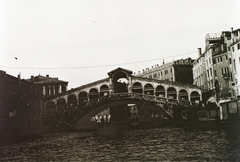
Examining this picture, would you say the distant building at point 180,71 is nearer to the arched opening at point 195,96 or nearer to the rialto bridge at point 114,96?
the rialto bridge at point 114,96

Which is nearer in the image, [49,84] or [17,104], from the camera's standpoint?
[17,104]

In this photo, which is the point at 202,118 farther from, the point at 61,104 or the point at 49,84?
the point at 49,84

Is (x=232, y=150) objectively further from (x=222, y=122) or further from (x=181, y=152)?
(x=222, y=122)

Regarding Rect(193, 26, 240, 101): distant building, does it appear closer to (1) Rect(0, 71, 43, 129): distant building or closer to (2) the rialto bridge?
(2) the rialto bridge

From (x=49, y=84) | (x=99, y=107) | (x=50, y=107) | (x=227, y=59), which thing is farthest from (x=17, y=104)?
(x=227, y=59)

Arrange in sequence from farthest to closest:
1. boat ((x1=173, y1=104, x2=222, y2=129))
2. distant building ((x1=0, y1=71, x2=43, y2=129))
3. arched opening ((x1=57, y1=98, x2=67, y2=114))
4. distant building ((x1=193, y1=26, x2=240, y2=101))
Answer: arched opening ((x1=57, y1=98, x2=67, y2=114)) → distant building ((x1=0, y1=71, x2=43, y2=129)) → boat ((x1=173, y1=104, x2=222, y2=129)) → distant building ((x1=193, y1=26, x2=240, y2=101))

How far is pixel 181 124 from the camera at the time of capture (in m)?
28.2

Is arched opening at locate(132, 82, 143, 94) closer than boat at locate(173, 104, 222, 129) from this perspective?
No

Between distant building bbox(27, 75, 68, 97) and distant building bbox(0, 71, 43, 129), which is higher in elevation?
distant building bbox(27, 75, 68, 97)

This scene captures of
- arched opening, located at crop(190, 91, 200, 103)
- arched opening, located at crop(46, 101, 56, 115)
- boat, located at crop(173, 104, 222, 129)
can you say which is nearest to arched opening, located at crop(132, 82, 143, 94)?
arched opening, located at crop(190, 91, 200, 103)

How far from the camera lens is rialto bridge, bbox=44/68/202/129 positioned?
1206 inches

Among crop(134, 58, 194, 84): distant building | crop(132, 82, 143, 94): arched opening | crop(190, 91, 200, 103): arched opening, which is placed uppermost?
crop(134, 58, 194, 84): distant building

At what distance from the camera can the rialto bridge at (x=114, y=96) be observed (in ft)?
100

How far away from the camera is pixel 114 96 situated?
30953 mm
